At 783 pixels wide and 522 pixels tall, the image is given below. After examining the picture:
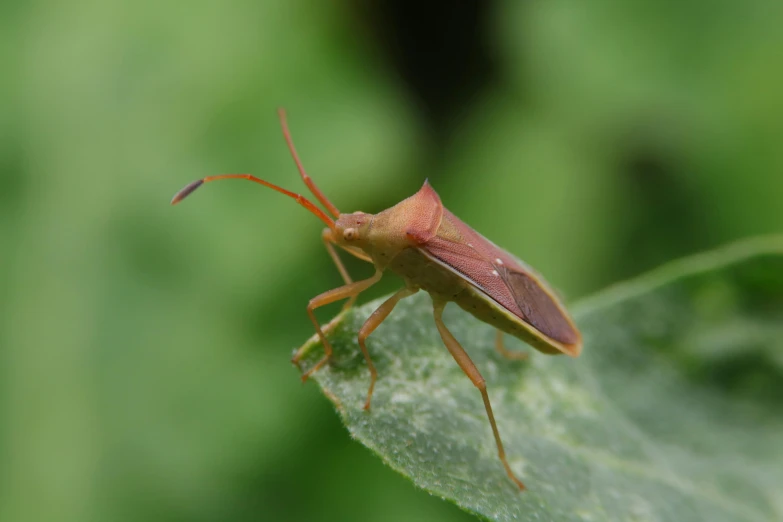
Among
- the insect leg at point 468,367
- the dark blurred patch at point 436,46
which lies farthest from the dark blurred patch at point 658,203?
the insect leg at point 468,367

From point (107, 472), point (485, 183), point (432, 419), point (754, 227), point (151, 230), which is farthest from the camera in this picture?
point (485, 183)

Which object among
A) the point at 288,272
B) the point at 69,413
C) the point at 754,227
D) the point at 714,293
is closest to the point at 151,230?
the point at 288,272

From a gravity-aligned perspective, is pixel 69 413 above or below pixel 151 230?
below

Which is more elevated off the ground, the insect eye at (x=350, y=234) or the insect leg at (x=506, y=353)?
the insect leg at (x=506, y=353)

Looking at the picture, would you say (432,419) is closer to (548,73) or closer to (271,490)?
(271,490)

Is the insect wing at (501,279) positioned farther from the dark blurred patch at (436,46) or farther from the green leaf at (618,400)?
the dark blurred patch at (436,46)
